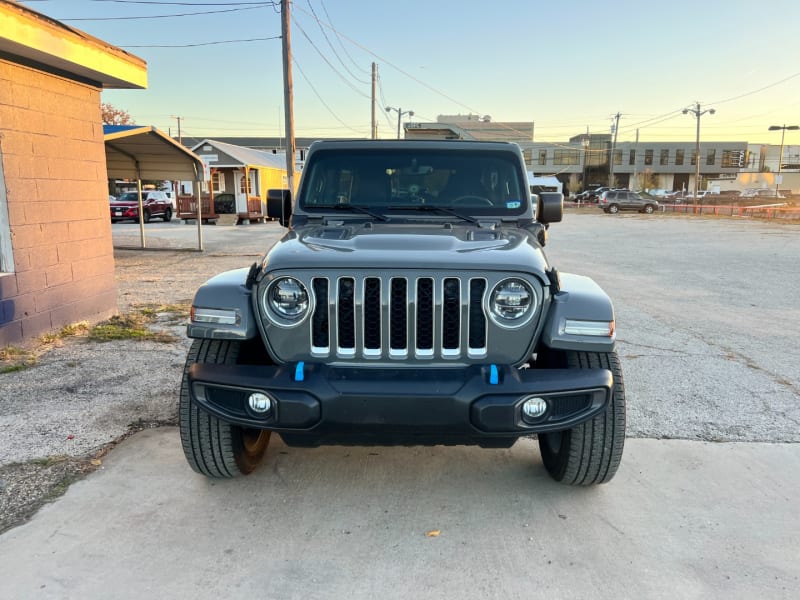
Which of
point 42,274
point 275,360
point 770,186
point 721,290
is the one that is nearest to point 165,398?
point 275,360

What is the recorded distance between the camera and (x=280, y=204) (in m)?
4.25

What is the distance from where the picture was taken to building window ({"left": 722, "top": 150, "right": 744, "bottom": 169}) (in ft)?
288

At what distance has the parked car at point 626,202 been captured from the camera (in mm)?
40938

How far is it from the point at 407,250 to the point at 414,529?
1.30m

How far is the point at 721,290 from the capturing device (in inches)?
384

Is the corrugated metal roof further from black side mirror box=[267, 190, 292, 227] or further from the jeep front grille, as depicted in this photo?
the jeep front grille

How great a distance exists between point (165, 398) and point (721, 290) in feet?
28.4

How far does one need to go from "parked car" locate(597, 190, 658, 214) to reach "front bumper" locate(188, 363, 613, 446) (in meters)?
41.4

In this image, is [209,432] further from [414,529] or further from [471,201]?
[471,201]

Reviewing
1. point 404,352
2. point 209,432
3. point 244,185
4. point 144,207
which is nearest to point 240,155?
point 244,185

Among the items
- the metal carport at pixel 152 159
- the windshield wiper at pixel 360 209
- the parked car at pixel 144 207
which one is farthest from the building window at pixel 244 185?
the windshield wiper at pixel 360 209

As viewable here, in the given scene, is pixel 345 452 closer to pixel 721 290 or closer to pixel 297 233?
pixel 297 233

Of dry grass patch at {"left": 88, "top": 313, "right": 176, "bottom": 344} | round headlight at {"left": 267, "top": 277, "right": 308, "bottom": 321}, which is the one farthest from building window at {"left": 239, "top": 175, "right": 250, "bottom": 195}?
round headlight at {"left": 267, "top": 277, "right": 308, "bottom": 321}

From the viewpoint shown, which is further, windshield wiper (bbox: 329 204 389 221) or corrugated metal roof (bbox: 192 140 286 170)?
corrugated metal roof (bbox: 192 140 286 170)
